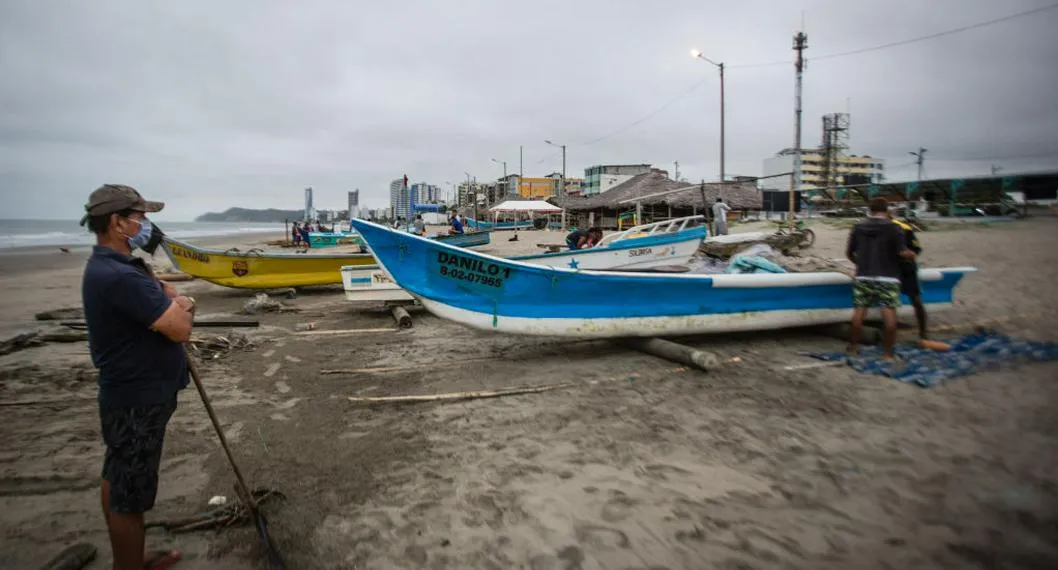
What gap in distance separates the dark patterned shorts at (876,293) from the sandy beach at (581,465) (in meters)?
0.91

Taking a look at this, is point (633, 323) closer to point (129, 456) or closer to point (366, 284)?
point (129, 456)

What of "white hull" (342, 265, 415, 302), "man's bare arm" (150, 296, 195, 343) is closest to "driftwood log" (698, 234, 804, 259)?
"white hull" (342, 265, 415, 302)

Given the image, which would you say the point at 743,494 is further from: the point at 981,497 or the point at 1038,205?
the point at 1038,205

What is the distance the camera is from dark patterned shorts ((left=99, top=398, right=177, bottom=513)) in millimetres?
2113

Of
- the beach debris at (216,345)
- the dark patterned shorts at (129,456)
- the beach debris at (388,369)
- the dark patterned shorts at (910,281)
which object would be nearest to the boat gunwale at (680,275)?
the dark patterned shorts at (910,281)

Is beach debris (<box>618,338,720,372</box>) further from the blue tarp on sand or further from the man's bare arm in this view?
the man's bare arm

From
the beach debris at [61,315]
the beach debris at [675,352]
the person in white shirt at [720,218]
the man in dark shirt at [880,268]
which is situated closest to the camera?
the beach debris at [675,352]

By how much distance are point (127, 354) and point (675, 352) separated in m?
4.46

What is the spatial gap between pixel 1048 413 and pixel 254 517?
216 inches

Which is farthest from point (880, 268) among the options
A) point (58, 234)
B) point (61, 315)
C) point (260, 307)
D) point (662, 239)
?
point (58, 234)

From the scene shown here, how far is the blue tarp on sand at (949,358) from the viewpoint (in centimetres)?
462

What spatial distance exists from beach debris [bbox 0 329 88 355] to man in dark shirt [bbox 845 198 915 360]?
32.5ft

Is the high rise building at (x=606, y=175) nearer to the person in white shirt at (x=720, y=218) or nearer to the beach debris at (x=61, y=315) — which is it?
the person in white shirt at (x=720, y=218)

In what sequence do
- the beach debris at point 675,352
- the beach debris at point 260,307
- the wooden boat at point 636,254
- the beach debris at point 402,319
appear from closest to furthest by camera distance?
the beach debris at point 675,352 → the beach debris at point 402,319 → the beach debris at point 260,307 → the wooden boat at point 636,254
